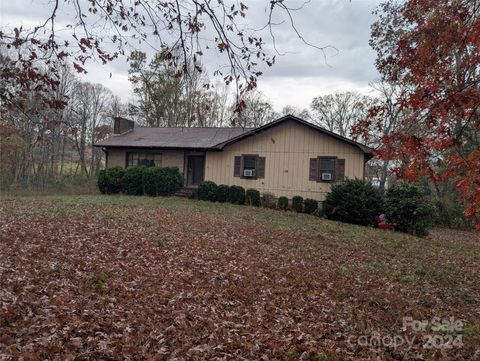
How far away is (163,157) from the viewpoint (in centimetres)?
2048

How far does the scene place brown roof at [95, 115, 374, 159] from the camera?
17.9 meters

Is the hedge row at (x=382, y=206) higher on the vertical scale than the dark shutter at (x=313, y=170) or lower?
lower

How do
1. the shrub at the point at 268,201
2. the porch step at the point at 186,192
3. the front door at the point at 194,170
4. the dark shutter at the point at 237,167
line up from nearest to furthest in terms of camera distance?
the shrub at the point at 268,201 → the dark shutter at the point at 237,167 → the porch step at the point at 186,192 → the front door at the point at 194,170

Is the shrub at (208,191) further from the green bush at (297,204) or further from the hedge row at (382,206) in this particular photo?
the hedge row at (382,206)

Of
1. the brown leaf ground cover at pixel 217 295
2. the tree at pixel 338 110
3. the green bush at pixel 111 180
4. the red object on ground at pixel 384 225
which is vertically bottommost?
the brown leaf ground cover at pixel 217 295

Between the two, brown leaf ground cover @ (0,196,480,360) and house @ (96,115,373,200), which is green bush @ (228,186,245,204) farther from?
brown leaf ground cover @ (0,196,480,360)

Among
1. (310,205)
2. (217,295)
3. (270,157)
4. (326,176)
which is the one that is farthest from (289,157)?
(217,295)

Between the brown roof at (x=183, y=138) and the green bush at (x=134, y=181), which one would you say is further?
the green bush at (x=134, y=181)

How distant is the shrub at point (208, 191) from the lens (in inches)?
712

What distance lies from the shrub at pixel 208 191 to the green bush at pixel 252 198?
1.75 metres

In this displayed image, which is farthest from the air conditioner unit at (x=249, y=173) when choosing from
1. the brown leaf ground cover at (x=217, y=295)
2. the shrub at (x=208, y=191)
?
the brown leaf ground cover at (x=217, y=295)

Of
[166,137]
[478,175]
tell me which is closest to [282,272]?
[478,175]

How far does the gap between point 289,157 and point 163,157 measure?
7.41m

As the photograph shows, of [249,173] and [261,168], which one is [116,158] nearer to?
[249,173]
